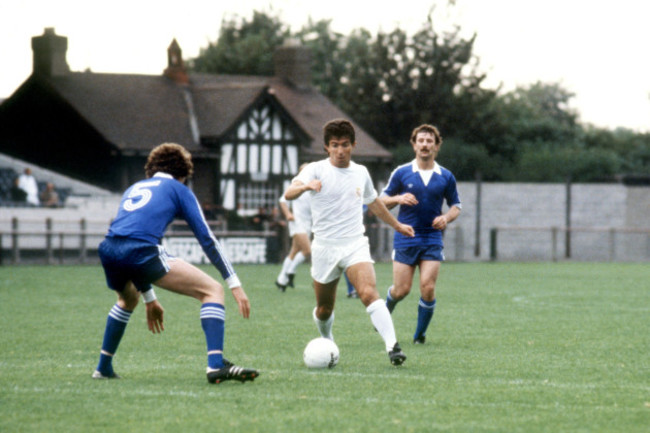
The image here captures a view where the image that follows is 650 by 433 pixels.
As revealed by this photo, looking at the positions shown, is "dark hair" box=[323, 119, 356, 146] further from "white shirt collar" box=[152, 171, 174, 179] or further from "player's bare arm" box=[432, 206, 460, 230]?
"player's bare arm" box=[432, 206, 460, 230]

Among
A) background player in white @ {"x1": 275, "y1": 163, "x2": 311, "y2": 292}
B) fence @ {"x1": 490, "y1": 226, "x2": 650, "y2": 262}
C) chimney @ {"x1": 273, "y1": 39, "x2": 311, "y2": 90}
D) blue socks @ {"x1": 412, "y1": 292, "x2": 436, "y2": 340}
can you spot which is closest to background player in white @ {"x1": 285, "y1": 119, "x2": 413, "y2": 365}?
blue socks @ {"x1": 412, "y1": 292, "x2": 436, "y2": 340}

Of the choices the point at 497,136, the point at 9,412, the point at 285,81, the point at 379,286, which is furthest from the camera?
the point at 497,136

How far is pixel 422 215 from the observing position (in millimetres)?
11805

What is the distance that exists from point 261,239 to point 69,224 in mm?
5420

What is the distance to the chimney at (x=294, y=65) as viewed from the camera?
53562mm

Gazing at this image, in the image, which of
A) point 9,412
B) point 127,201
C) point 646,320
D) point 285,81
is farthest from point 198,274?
point 285,81

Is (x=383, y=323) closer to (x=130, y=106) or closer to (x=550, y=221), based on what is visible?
(x=550, y=221)

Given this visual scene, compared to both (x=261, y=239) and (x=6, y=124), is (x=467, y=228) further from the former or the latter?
(x=6, y=124)

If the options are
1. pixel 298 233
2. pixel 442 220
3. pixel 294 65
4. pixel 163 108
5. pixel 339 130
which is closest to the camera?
pixel 339 130

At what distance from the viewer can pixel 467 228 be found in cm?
4381

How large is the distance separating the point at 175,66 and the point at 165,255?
138 feet

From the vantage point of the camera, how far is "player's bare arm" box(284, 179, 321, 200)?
919 cm

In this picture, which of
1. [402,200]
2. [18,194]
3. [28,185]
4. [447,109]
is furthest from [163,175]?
[447,109]

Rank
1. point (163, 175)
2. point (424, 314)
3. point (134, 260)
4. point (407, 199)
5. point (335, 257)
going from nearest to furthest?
point (134, 260), point (163, 175), point (335, 257), point (407, 199), point (424, 314)
